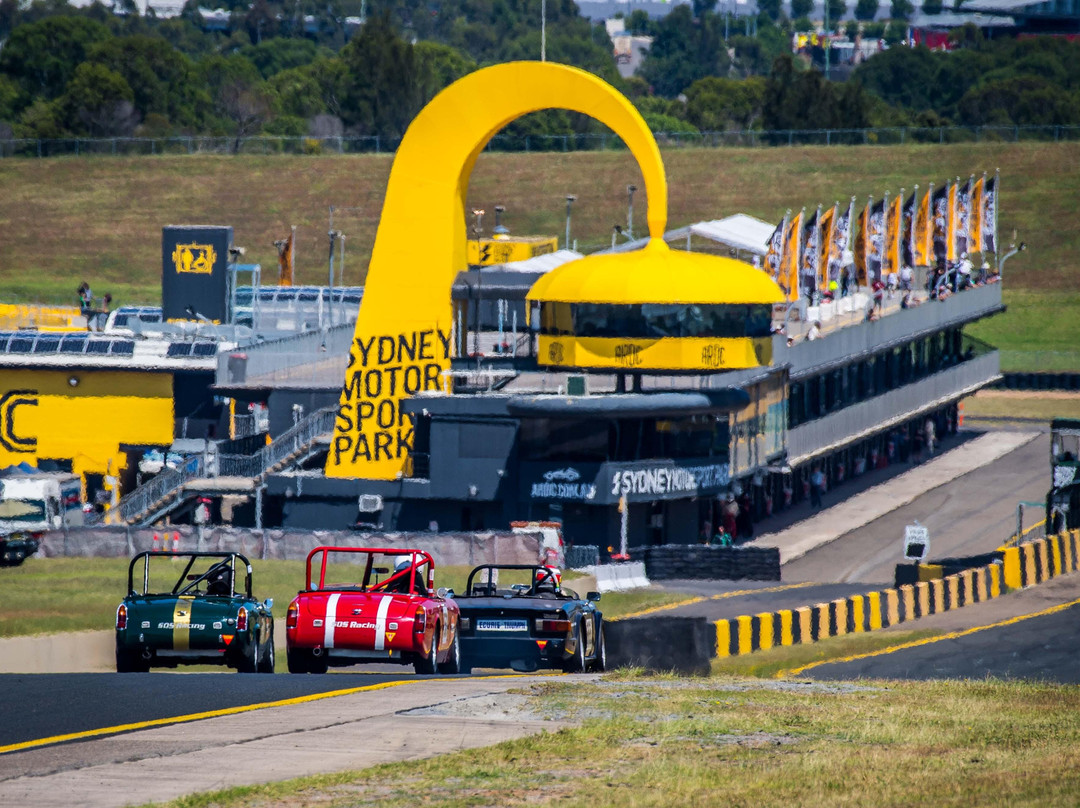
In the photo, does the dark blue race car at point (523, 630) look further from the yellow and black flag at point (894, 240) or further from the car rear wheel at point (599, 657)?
the yellow and black flag at point (894, 240)

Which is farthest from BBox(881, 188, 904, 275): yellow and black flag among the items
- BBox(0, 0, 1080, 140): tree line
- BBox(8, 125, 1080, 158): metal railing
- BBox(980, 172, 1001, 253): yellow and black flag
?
BBox(0, 0, 1080, 140): tree line

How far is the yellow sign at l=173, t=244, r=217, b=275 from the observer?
69562 mm

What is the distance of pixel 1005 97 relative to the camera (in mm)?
165875

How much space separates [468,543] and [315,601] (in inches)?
855

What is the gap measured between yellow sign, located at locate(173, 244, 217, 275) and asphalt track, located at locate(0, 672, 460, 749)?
49.4 meters

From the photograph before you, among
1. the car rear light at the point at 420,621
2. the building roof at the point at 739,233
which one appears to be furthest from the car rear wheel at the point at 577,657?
the building roof at the point at 739,233

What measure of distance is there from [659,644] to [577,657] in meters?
2.46

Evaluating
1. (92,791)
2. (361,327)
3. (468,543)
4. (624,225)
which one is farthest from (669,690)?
(624,225)

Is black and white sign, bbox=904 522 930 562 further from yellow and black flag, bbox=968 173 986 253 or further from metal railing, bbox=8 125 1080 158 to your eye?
metal railing, bbox=8 125 1080 158

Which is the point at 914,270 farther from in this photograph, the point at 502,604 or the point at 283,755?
the point at 283,755

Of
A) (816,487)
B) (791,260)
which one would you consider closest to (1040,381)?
(816,487)

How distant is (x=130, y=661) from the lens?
→ 2200 centimetres

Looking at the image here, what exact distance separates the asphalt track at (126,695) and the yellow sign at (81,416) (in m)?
40.5

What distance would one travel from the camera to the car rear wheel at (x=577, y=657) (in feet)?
76.2
